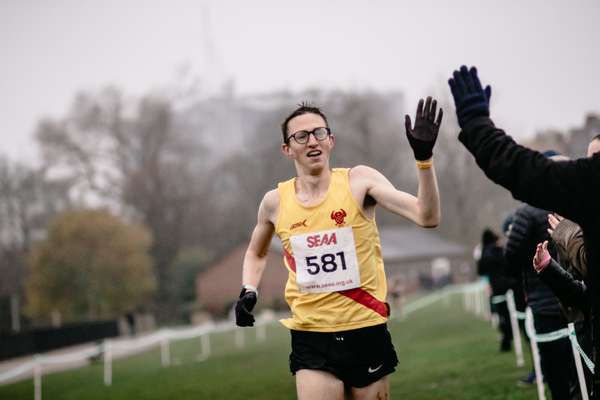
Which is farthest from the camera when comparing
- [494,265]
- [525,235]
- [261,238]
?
[494,265]

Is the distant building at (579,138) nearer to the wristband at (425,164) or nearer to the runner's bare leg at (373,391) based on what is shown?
the wristband at (425,164)

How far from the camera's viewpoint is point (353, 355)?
4.76m

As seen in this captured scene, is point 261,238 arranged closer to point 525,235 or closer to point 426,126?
point 426,126

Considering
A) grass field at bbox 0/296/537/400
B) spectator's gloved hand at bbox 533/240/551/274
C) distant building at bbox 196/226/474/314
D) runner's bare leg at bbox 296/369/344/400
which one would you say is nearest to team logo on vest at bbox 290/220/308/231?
runner's bare leg at bbox 296/369/344/400

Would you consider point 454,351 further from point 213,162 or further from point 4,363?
point 213,162

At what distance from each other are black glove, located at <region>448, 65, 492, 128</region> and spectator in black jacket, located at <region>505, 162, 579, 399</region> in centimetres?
342

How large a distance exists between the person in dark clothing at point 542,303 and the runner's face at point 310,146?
224cm

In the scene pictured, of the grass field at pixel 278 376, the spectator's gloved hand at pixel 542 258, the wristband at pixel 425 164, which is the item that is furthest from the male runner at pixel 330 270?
the grass field at pixel 278 376

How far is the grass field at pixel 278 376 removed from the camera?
35.8 ft

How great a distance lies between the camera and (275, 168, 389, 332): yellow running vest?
4871mm

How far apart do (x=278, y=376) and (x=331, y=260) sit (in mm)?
10024

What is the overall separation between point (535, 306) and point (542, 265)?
2296mm

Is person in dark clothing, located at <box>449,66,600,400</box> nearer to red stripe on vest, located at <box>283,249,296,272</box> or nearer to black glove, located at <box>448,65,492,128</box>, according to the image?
black glove, located at <box>448,65,492,128</box>

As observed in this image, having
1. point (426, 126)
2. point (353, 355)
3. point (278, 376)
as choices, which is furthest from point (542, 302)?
point (278, 376)
